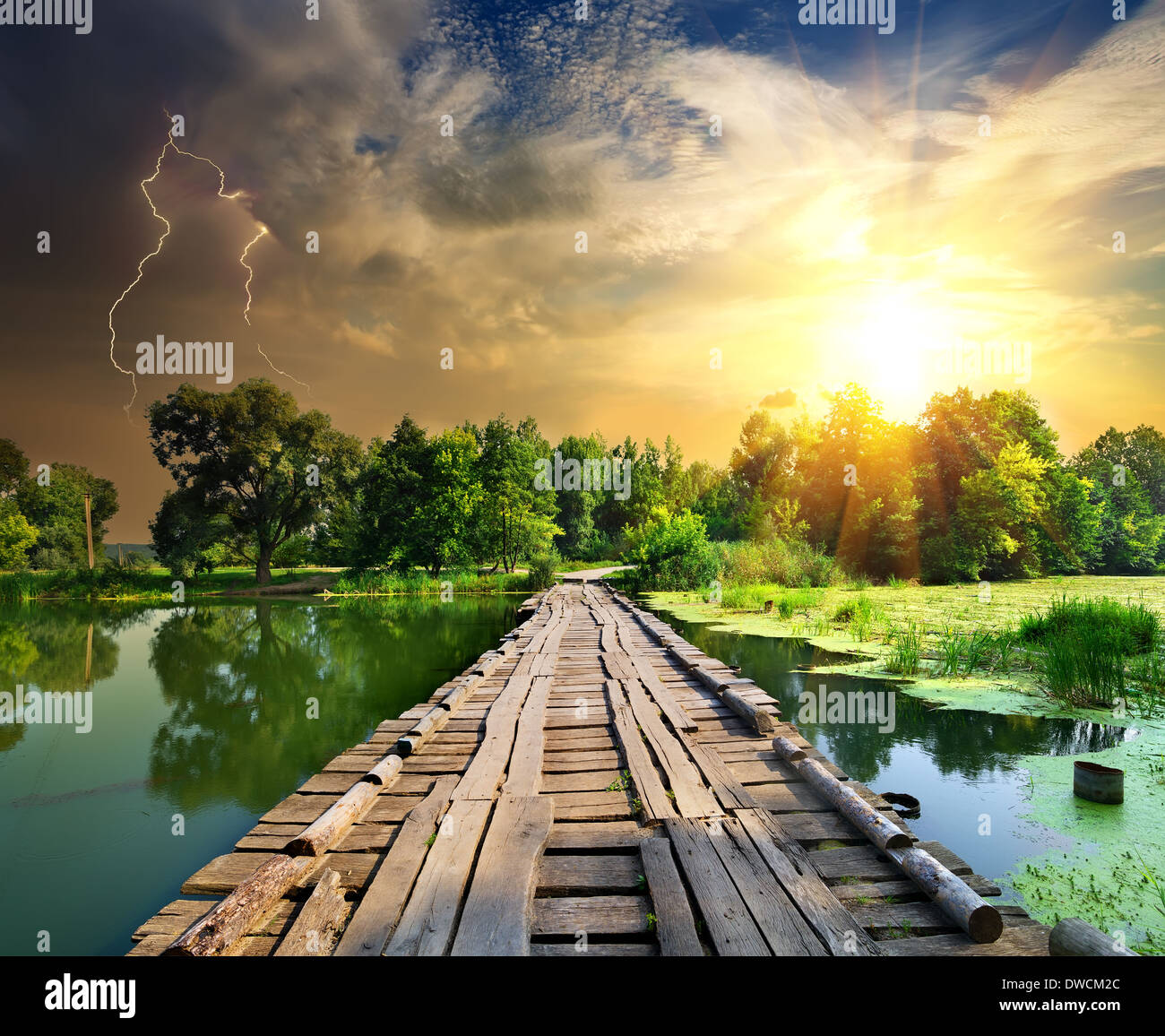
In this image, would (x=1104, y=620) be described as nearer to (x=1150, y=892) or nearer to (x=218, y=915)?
(x=1150, y=892)

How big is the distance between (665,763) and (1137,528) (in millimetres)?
39428

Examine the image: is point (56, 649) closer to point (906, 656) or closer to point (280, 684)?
point (280, 684)

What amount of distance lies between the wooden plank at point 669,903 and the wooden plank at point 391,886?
46.4 inches

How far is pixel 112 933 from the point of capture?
12.7ft

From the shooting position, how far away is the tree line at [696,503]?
82.8 feet

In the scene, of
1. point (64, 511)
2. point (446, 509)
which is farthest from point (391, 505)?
point (64, 511)

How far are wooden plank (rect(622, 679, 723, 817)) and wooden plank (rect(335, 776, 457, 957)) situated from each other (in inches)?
61.9

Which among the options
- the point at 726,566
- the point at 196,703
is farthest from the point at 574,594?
the point at 196,703

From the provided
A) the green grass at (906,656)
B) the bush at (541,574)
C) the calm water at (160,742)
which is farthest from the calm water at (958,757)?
the bush at (541,574)

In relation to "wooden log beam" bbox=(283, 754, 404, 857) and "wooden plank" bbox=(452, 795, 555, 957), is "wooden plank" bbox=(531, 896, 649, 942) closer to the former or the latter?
"wooden plank" bbox=(452, 795, 555, 957)

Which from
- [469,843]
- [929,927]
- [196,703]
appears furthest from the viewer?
[196,703]

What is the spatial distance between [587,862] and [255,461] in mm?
34613

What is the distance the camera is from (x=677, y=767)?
4402 millimetres

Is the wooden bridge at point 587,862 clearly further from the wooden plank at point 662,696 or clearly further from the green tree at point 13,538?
the green tree at point 13,538
